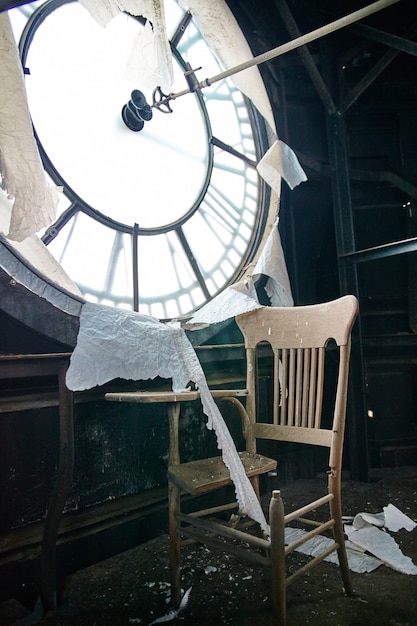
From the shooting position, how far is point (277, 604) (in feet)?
3.87

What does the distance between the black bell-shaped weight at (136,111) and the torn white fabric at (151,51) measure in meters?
0.11

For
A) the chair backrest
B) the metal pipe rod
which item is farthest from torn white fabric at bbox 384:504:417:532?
the metal pipe rod

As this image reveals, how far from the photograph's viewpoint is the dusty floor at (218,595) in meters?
1.38

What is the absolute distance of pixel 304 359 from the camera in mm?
1728

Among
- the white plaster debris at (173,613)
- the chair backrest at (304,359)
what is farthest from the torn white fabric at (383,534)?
the white plaster debris at (173,613)

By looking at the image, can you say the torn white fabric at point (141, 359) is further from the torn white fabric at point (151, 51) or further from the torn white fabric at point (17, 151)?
the torn white fabric at point (151, 51)

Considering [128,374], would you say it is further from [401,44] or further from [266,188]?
[401,44]

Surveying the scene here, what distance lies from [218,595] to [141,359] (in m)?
0.87

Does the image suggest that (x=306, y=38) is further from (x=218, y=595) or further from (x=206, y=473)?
(x=218, y=595)

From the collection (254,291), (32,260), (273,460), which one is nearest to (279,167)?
(254,291)

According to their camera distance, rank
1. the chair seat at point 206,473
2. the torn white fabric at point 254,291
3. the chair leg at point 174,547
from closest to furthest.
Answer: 1. the chair seat at point 206,473
2. the chair leg at point 174,547
3. the torn white fabric at point 254,291

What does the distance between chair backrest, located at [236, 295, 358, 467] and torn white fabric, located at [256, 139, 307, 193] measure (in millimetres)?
1167

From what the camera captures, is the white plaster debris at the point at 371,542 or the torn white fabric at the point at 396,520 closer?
the white plaster debris at the point at 371,542

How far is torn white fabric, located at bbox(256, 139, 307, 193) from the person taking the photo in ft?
8.70
